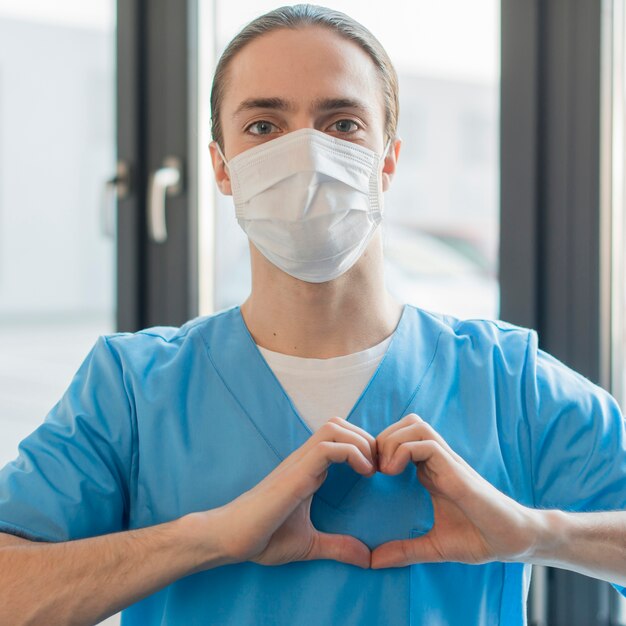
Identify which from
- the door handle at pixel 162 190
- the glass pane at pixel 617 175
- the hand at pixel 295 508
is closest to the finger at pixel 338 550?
the hand at pixel 295 508

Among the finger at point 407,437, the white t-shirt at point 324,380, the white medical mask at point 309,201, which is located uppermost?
the white medical mask at point 309,201

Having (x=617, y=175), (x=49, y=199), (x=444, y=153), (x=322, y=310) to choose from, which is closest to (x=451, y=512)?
(x=322, y=310)

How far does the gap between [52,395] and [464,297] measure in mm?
1075

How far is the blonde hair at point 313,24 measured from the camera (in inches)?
44.8

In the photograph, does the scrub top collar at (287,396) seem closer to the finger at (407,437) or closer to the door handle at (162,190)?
the finger at (407,437)

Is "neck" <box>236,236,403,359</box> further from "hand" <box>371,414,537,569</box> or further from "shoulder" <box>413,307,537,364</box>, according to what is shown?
"hand" <box>371,414,537,569</box>

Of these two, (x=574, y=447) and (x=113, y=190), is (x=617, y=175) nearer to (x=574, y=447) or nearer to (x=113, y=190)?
(x=574, y=447)

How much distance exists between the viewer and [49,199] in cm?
224

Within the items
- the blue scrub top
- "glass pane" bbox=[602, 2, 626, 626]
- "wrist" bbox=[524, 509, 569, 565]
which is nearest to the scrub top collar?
the blue scrub top

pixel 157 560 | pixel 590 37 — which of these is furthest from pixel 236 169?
pixel 590 37

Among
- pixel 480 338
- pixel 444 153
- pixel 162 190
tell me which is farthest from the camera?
pixel 162 190

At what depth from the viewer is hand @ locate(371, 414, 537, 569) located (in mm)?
931

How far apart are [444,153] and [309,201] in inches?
31.4

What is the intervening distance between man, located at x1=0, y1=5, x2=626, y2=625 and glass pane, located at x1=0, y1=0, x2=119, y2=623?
3.61 feet
